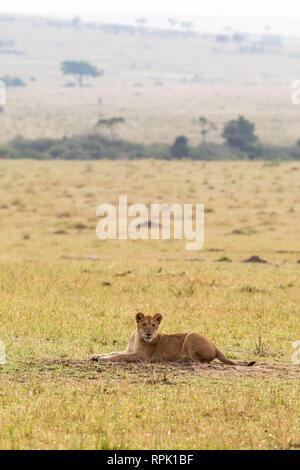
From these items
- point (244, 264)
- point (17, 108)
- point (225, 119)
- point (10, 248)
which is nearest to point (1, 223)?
point (10, 248)

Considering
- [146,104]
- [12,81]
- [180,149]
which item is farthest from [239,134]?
[12,81]

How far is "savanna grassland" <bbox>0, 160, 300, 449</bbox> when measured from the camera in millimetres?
6953

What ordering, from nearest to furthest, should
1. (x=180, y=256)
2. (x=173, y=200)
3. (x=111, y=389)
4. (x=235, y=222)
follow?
(x=111, y=389) < (x=180, y=256) < (x=235, y=222) < (x=173, y=200)

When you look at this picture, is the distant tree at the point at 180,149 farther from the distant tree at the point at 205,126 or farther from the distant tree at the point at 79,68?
the distant tree at the point at 79,68

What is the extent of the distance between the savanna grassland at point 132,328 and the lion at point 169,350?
0.67ft

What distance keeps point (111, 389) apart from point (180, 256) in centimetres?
1551

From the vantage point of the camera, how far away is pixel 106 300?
15000 mm

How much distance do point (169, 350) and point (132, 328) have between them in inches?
107

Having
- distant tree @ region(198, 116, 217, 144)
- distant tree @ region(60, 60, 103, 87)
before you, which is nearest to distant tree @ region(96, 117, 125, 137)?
distant tree @ region(198, 116, 217, 144)

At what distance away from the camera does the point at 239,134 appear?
245ft

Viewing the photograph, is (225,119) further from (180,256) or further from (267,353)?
(267,353)

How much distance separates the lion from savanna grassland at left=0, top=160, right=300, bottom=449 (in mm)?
203

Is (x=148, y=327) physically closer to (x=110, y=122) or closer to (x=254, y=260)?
(x=254, y=260)

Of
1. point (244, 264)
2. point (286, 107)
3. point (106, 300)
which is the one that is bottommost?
point (106, 300)
